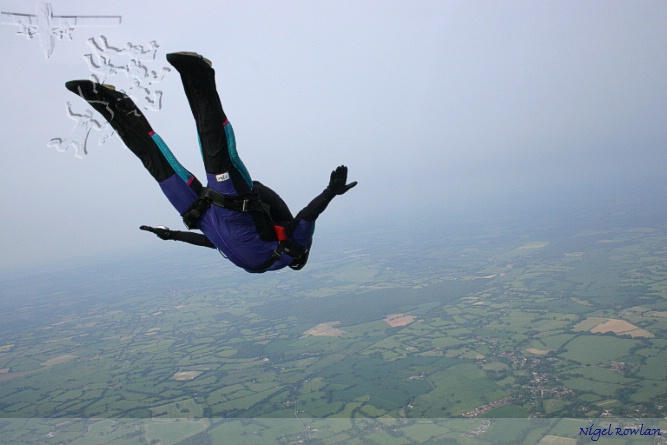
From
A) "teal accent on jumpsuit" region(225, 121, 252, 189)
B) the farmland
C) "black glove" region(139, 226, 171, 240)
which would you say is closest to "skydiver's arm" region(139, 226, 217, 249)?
"black glove" region(139, 226, 171, 240)

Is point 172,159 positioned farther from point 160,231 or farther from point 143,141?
point 160,231

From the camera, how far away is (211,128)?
2.36 meters

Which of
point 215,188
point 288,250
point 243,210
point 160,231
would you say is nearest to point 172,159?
point 215,188

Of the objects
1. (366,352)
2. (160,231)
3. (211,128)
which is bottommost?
(366,352)

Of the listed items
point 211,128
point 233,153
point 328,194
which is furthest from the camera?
point 328,194

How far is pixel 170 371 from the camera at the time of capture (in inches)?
1243

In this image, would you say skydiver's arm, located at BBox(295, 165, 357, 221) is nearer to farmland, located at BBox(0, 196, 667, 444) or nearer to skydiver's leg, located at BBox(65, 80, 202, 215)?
skydiver's leg, located at BBox(65, 80, 202, 215)

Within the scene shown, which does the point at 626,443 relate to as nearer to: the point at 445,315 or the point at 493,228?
the point at 445,315

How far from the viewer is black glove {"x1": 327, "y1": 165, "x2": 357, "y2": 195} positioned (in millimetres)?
2588

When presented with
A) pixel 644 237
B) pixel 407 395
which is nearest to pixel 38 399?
pixel 407 395

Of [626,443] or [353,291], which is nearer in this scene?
[626,443]

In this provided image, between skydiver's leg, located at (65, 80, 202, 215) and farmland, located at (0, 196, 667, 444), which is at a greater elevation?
skydiver's leg, located at (65, 80, 202, 215)

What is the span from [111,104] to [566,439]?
21.0 meters

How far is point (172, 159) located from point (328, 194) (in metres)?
1.00
